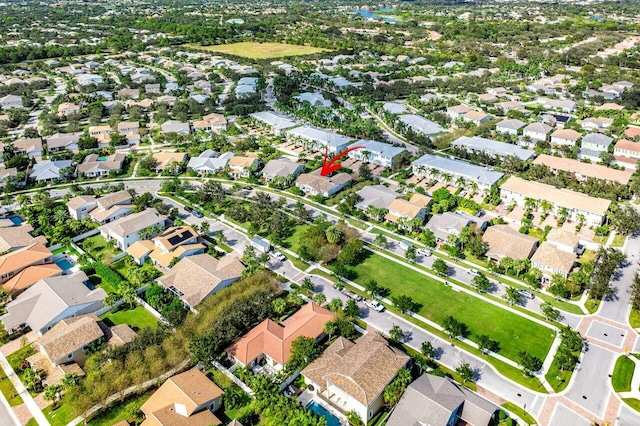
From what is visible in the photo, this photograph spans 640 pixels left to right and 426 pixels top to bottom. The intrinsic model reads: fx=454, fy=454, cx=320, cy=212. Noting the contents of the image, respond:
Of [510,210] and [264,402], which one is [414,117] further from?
[264,402]

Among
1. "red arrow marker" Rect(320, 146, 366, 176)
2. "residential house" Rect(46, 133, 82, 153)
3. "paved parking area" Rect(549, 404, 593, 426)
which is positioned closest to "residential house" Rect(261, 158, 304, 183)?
"red arrow marker" Rect(320, 146, 366, 176)

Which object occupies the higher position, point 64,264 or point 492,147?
point 492,147

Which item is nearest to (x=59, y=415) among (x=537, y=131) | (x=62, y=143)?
(x=62, y=143)

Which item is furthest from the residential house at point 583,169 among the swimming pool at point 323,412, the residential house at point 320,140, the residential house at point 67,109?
the residential house at point 67,109

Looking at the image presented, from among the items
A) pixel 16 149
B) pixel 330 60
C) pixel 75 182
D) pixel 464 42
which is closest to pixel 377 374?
pixel 75 182

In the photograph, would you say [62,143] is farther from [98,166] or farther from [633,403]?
[633,403]

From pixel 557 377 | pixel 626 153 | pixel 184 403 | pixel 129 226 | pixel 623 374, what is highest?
pixel 184 403
